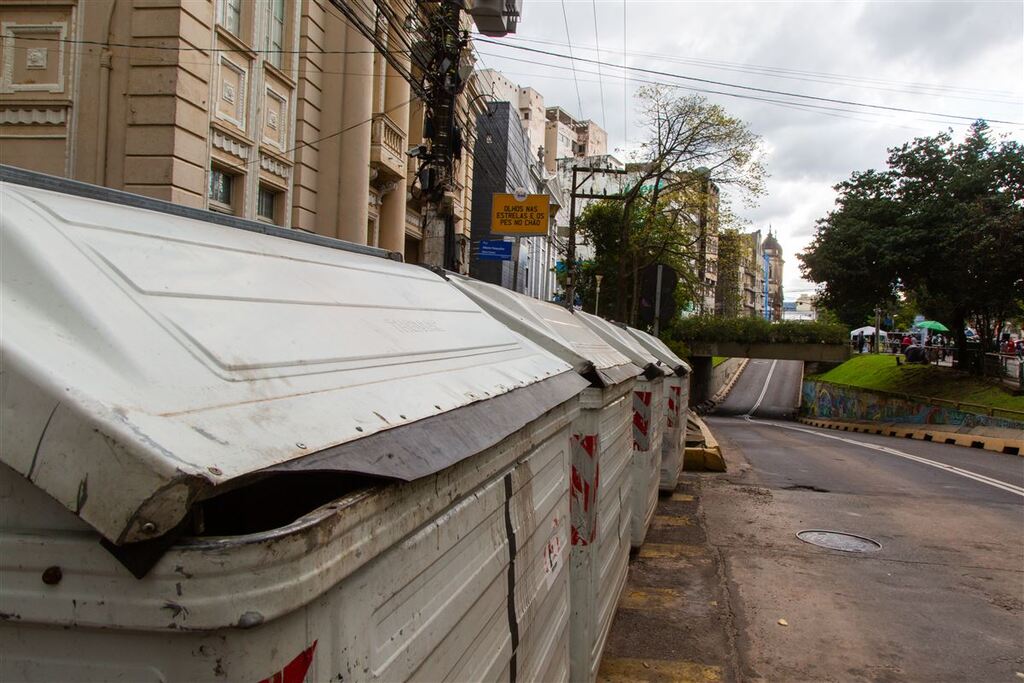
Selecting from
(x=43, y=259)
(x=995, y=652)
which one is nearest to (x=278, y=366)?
(x=43, y=259)

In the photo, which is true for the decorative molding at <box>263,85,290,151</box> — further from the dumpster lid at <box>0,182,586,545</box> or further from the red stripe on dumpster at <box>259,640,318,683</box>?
the red stripe on dumpster at <box>259,640,318,683</box>

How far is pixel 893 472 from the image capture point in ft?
45.3

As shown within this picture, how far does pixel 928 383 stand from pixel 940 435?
25.8 ft

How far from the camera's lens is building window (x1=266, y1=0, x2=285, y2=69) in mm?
13109

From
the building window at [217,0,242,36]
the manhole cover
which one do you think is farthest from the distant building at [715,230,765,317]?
the manhole cover

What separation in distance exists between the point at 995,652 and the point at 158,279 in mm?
5962

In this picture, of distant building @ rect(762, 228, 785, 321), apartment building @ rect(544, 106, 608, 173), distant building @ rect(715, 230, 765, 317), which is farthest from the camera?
distant building @ rect(762, 228, 785, 321)

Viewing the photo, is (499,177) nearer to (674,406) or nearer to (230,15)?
(230,15)

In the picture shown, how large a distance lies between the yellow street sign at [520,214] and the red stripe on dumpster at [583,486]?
9371mm

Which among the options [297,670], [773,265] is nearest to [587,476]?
[297,670]

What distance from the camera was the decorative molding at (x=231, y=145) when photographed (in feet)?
37.9

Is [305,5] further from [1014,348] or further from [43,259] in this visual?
[1014,348]

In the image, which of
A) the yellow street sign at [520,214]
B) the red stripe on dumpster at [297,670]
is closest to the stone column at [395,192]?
the yellow street sign at [520,214]

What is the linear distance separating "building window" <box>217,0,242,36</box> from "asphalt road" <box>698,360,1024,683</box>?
A: 10.3 m
